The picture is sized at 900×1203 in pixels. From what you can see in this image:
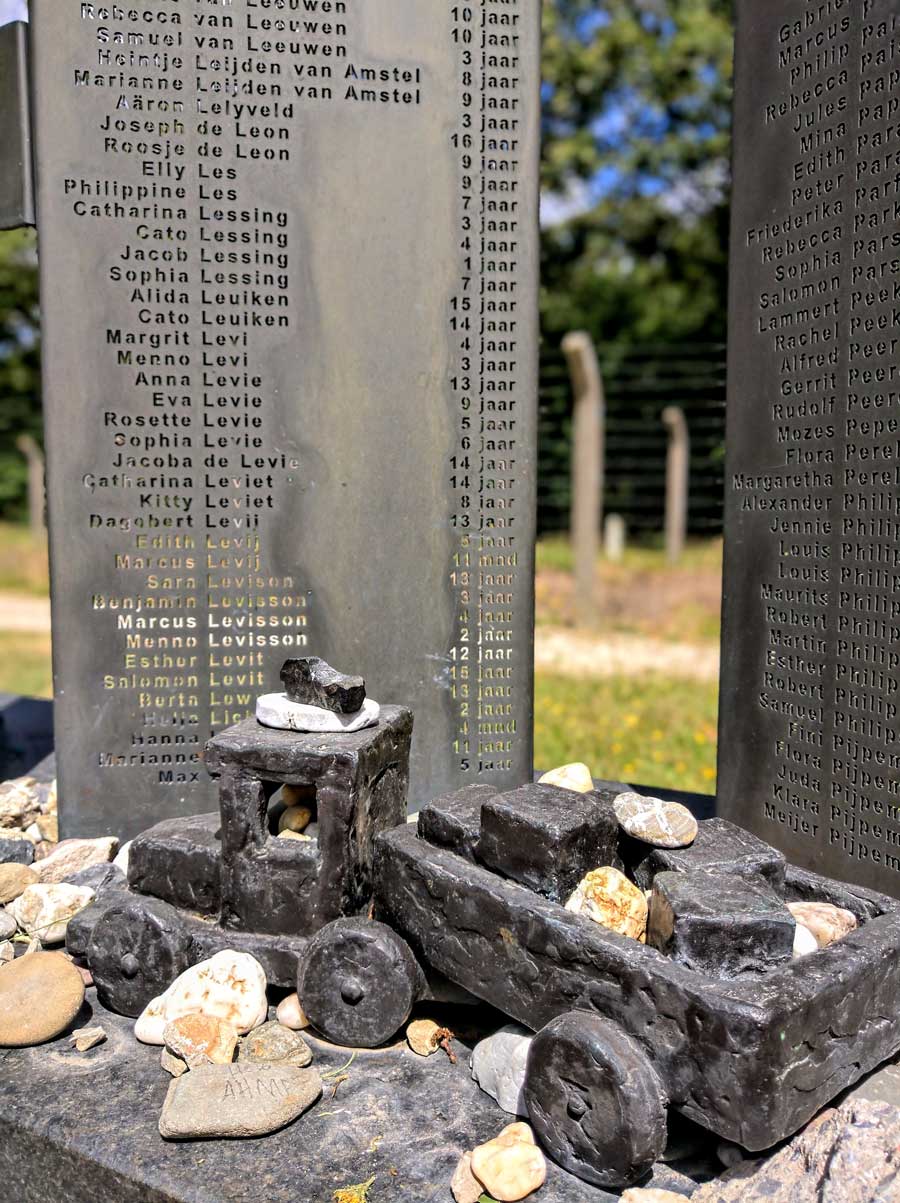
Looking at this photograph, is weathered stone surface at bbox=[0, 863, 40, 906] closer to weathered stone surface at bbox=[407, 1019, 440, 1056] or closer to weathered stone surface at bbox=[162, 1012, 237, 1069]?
weathered stone surface at bbox=[162, 1012, 237, 1069]

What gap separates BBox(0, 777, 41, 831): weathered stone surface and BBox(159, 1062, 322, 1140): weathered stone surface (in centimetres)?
181

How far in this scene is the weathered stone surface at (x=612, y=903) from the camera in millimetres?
2377

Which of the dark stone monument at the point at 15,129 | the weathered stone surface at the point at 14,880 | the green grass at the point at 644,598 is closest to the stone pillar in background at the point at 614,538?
the green grass at the point at 644,598

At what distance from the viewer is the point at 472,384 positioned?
3.79 meters

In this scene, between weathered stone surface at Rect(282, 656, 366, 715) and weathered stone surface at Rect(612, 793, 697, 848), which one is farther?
weathered stone surface at Rect(282, 656, 366, 715)

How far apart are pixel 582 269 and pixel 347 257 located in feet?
54.3

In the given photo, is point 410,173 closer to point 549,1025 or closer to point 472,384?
point 472,384

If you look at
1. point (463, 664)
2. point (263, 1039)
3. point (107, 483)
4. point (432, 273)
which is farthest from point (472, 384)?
point (263, 1039)

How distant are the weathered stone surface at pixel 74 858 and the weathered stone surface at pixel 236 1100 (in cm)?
118

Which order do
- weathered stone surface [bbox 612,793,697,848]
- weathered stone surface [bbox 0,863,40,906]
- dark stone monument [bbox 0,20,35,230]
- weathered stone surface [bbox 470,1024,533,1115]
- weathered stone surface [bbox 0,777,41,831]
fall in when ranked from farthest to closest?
weathered stone surface [bbox 0,777,41,831] → dark stone monument [bbox 0,20,35,230] → weathered stone surface [bbox 0,863,40,906] → weathered stone surface [bbox 612,793,697,848] → weathered stone surface [bbox 470,1024,533,1115]

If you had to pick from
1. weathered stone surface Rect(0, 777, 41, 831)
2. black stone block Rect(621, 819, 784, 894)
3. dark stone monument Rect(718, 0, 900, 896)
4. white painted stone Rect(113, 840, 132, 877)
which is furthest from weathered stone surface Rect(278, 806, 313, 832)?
dark stone monument Rect(718, 0, 900, 896)

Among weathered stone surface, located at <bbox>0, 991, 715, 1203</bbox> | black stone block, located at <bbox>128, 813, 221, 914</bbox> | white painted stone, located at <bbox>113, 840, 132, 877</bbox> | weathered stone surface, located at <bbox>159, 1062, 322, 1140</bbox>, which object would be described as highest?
black stone block, located at <bbox>128, 813, 221, 914</bbox>

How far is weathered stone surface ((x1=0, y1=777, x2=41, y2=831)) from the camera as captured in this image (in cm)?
385

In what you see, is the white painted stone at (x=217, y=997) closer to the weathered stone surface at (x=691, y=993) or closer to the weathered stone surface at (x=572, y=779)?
the weathered stone surface at (x=691, y=993)
